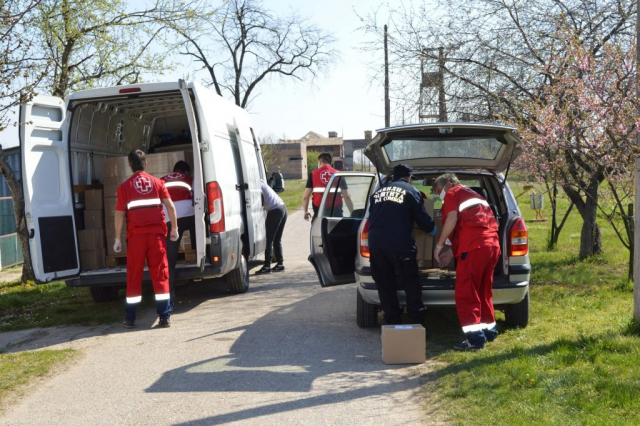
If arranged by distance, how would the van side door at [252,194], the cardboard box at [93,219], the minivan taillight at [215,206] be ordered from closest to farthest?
the minivan taillight at [215,206] → the cardboard box at [93,219] → the van side door at [252,194]

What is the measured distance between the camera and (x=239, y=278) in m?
10.2

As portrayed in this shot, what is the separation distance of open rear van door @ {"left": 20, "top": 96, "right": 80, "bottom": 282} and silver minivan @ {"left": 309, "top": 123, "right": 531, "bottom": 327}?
2.93 m

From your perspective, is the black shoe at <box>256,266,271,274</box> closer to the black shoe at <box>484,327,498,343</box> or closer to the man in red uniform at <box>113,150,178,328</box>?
the man in red uniform at <box>113,150,178,328</box>

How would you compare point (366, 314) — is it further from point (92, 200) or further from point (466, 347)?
point (92, 200)

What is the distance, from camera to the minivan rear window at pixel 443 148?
7.81 metres

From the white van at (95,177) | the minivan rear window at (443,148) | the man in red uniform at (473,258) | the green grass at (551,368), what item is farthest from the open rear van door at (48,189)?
the man in red uniform at (473,258)

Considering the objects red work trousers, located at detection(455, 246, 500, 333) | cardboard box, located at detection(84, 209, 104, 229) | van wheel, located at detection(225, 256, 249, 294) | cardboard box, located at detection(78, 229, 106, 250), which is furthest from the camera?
van wheel, located at detection(225, 256, 249, 294)

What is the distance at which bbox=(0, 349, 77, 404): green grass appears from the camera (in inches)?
241

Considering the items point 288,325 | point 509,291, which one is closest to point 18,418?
point 288,325

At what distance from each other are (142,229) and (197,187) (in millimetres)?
880

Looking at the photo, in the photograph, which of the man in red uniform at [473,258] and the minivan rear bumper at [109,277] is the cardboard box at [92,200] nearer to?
the minivan rear bumper at [109,277]

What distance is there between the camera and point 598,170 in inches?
420

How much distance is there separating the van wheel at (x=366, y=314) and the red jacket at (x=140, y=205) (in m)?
2.38

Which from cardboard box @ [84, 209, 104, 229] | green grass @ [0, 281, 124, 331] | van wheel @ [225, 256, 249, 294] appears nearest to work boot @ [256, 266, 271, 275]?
van wheel @ [225, 256, 249, 294]
